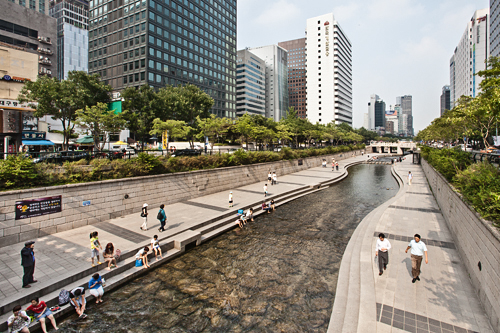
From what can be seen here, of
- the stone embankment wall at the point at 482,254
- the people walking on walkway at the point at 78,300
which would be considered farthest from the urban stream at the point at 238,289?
the stone embankment wall at the point at 482,254

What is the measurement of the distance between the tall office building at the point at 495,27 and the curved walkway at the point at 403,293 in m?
94.6

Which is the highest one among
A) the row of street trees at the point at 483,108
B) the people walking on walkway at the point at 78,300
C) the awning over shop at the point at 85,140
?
the row of street trees at the point at 483,108

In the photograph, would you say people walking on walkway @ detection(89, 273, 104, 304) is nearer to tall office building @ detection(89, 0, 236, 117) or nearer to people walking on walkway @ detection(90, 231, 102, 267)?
people walking on walkway @ detection(90, 231, 102, 267)

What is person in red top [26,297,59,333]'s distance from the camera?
697 cm

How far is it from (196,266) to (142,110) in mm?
35309

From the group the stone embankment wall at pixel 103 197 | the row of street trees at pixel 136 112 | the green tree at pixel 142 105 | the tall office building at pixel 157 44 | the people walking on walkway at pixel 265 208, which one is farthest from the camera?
Answer: the tall office building at pixel 157 44

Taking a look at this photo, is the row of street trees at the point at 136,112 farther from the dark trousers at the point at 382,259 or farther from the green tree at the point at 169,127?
the dark trousers at the point at 382,259

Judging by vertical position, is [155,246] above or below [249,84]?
below

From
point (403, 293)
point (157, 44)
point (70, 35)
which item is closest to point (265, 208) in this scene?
point (403, 293)

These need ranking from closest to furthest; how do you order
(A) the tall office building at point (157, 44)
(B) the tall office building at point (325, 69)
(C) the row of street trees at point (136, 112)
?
(C) the row of street trees at point (136, 112), (A) the tall office building at point (157, 44), (B) the tall office building at point (325, 69)

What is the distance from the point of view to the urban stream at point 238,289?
24.8ft

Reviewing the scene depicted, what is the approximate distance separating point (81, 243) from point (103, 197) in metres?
4.13

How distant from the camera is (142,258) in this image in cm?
1053

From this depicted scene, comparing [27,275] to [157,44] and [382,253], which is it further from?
[157,44]
